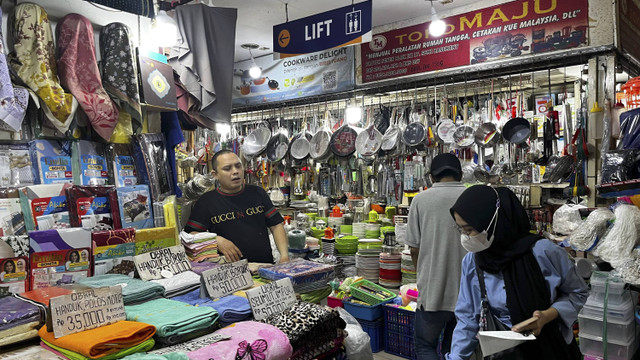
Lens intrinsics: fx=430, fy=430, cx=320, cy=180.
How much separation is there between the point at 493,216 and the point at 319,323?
89 centimetres

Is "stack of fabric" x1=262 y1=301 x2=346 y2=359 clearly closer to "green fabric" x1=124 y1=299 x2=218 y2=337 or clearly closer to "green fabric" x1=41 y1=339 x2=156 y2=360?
"green fabric" x1=124 y1=299 x2=218 y2=337

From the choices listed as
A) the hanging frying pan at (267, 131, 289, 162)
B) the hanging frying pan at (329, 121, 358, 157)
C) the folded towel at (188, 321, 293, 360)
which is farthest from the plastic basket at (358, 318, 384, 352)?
the folded towel at (188, 321, 293, 360)

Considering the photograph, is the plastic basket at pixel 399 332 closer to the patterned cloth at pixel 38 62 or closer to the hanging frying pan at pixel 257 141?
the hanging frying pan at pixel 257 141

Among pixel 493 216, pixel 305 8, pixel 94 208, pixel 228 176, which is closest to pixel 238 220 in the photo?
pixel 228 176

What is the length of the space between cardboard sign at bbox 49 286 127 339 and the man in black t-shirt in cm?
153

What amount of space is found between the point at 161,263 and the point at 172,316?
590mm

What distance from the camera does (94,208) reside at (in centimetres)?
213

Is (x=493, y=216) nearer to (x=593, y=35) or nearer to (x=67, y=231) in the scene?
(x=67, y=231)

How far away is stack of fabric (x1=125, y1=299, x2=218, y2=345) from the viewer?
56.0 inches

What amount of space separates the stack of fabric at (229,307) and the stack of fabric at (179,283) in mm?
99

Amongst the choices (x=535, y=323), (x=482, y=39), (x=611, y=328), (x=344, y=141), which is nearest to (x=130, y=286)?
(x=535, y=323)

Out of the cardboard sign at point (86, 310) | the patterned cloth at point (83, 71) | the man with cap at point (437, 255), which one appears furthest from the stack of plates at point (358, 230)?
the cardboard sign at point (86, 310)

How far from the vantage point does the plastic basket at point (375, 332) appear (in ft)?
13.5

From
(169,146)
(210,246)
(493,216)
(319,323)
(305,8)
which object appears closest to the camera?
(319,323)
